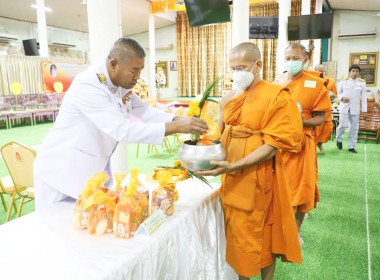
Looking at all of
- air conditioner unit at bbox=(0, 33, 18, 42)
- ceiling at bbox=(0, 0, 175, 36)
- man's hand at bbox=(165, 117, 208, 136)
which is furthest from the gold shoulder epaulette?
air conditioner unit at bbox=(0, 33, 18, 42)

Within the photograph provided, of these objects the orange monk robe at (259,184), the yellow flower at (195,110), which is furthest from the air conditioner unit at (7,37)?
the orange monk robe at (259,184)

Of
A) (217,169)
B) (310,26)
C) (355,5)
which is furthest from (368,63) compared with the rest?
(217,169)

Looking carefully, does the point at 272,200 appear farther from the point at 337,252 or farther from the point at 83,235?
the point at 337,252

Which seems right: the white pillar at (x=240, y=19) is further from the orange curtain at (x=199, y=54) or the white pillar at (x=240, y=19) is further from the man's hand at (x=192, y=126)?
the orange curtain at (x=199, y=54)

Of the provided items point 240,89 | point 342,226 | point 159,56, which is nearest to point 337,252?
point 342,226

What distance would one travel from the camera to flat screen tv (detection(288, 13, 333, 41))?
236 inches

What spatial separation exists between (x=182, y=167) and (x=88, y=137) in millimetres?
520

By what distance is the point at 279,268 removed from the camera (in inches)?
98.0

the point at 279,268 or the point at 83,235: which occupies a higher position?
the point at 83,235

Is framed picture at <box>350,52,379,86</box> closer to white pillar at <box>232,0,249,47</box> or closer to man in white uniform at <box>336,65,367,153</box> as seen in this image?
man in white uniform at <box>336,65,367,153</box>

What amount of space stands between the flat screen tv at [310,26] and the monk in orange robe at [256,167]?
4996 mm

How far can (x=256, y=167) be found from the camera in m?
1.67

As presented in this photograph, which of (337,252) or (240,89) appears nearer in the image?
(240,89)

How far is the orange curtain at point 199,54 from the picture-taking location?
54.5 feet
